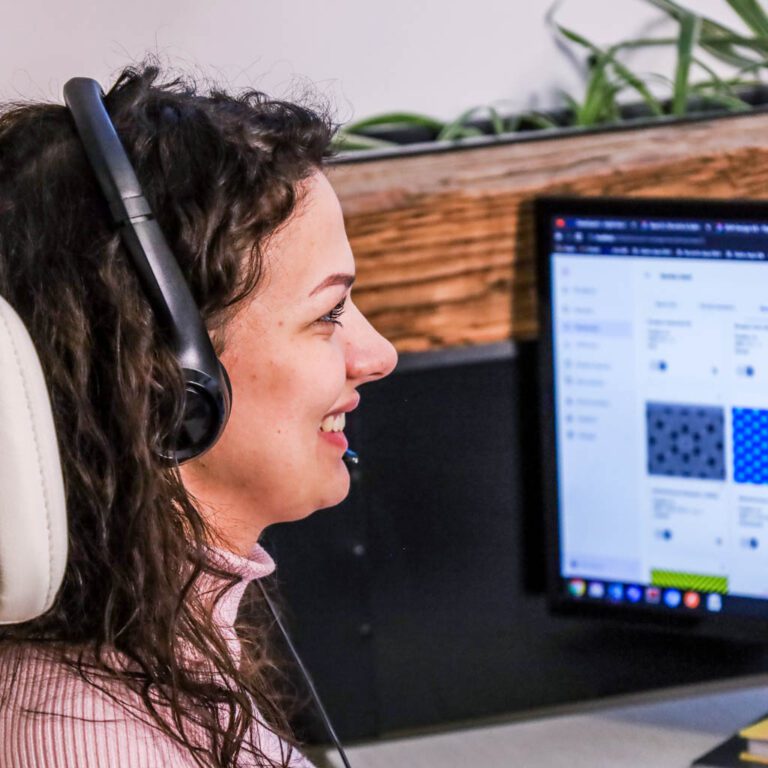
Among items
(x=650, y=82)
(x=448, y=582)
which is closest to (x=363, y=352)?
(x=448, y=582)

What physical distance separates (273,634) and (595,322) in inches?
16.3

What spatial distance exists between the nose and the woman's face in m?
0.03

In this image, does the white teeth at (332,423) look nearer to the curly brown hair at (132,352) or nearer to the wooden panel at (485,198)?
the curly brown hair at (132,352)

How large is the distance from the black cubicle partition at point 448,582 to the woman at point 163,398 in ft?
1.22

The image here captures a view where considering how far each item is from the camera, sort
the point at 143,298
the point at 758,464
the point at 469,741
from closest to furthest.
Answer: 1. the point at 143,298
2. the point at 758,464
3. the point at 469,741

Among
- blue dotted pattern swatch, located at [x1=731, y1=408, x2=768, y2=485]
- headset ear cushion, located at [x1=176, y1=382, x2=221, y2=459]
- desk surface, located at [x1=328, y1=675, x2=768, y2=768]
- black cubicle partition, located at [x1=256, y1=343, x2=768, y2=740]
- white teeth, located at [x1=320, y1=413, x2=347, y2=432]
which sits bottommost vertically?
desk surface, located at [x1=328, y1=675, x2=768, y2=768]

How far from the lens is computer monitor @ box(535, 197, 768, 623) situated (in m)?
1.12

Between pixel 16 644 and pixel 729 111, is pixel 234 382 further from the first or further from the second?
pixel 729 111

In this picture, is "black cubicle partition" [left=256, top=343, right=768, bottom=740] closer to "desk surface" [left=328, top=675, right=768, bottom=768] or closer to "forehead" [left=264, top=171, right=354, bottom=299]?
"desk surface" [left=328, top=675, right=768, bottom=768]

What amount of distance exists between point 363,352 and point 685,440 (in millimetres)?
384

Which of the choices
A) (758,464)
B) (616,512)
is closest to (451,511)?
(616,512)

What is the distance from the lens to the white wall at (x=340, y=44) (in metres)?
1.30

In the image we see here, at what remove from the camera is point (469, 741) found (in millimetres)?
1239

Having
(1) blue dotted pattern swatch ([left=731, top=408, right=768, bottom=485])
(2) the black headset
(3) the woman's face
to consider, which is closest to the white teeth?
(3) the woman's face
